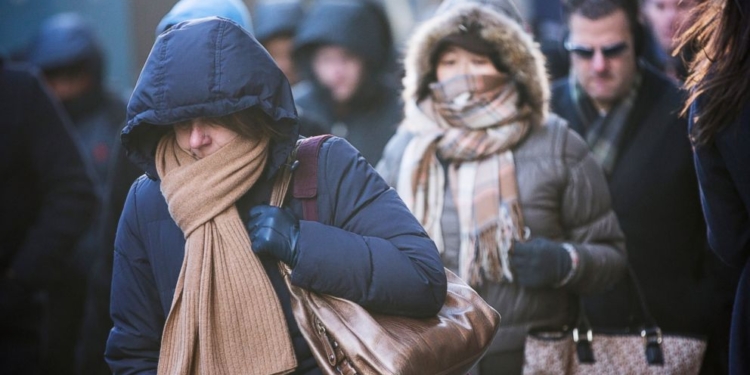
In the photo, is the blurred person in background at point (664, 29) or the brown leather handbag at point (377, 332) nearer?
the brown leather handbag at point (377, 332)

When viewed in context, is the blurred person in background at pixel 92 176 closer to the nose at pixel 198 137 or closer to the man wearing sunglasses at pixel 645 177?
the man wearing sunglasses at pixel 645 177

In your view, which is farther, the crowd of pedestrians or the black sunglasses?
the black sunglasses

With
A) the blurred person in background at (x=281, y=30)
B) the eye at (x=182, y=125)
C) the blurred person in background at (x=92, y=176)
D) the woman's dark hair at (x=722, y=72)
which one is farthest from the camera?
the blurred person in background at (x=281, y=30)

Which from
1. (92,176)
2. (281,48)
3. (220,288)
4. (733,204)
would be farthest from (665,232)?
(281,48)

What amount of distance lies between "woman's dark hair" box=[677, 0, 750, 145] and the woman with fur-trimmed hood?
990 mm

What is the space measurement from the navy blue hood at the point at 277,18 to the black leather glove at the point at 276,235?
5.29m

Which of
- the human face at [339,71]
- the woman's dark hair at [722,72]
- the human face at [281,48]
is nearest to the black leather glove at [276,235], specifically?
the woman's dark hair at [722,72]

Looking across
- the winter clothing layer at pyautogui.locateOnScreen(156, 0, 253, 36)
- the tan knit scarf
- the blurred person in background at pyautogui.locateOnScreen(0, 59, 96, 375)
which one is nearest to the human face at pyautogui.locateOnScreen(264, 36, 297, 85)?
the blurred person in background at pyautogui.locateOnScreen(0, 59, 96, 375)

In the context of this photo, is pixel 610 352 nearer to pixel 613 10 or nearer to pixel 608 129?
pixel 608 129

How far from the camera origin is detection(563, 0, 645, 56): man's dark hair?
5.63 metres

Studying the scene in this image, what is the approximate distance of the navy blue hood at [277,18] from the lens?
8.57 m

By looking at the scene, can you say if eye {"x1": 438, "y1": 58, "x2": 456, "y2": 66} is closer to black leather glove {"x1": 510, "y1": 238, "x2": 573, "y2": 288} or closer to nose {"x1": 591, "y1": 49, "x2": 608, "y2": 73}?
black leather glove {"x1": 510, "y1": 238, "x2": 573, "y2": 288}

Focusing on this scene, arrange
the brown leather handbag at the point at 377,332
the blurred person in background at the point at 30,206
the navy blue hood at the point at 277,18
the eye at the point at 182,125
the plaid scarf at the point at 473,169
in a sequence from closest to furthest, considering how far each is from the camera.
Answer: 1. the brown leather handbag at the point at 377,332
2. the eye at the point at 182,125
3. the plaid scarf at the point at 473,169
4. the blurred person in background at the point at 30,206
5. the navy blue hood at the point at 277,18

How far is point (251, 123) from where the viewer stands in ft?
11.0
